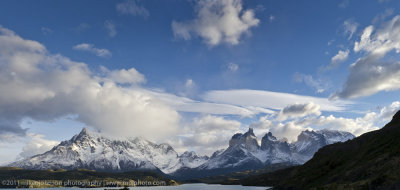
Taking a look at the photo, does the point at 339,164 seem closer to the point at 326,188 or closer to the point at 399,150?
the point at 399,150

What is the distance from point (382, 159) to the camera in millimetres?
109188

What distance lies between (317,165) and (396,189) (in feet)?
428

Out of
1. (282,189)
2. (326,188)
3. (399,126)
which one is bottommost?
(282,189)

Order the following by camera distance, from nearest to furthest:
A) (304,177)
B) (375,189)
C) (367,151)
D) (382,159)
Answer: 1. (375,189)
2. (382,159)
3. (367,151)
4. (304,177)

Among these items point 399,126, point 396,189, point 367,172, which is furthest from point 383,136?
point 396,189

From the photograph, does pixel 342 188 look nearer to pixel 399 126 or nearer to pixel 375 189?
pixel 375 189

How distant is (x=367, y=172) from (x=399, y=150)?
18.5 meters

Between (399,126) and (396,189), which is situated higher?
(399,126)

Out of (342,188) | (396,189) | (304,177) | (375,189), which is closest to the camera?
(396,189)

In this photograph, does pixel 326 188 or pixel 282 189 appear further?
pixel 282 189

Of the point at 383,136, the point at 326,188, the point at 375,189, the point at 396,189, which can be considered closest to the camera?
the point at 396,189

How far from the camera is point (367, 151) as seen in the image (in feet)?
495

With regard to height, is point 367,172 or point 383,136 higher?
point 383,136

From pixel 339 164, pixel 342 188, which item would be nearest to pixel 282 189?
pixel 339 164
